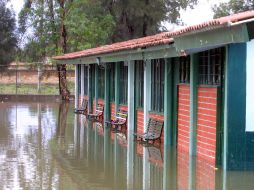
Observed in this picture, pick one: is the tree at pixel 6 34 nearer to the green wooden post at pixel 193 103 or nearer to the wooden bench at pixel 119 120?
the wooden bench at pixel 119 120

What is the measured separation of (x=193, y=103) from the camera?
13383 millimetres

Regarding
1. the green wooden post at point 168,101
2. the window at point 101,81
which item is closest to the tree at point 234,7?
the window at point 101,81

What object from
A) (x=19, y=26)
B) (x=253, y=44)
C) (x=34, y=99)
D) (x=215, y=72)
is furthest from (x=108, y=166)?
(x=19, y=26)

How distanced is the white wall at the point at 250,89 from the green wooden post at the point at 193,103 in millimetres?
1959

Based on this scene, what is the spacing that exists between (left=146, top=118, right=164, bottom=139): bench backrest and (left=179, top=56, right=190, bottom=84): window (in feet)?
5.76

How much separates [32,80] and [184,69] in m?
32.5

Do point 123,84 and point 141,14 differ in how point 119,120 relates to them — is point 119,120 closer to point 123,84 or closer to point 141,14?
point 123,84

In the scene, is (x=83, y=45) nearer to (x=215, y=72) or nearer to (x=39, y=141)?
(x=39, y=141)

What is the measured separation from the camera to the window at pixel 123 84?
21.1m

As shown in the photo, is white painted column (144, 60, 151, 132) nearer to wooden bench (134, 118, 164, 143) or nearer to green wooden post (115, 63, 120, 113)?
wooden bench (134, 118, 164, 143)

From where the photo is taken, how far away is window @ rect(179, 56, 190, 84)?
14406 millimetres

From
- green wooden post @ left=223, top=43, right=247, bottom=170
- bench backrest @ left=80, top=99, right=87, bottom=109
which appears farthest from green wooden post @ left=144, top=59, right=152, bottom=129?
bench backrest @ left=80, top=99, right=87, bottom=109

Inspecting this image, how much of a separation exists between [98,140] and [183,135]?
11.4 feet

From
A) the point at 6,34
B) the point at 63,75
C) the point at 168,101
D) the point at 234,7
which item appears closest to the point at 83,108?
the point at 63,75
